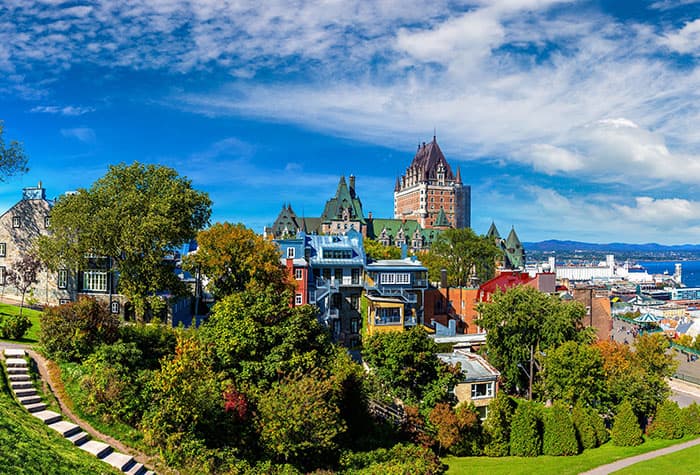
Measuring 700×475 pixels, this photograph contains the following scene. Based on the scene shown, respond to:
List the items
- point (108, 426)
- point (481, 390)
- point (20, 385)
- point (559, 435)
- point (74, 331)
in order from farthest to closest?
point (481, 390) → point (559, 435) → point (74, 331) → point (20, 385) → point (108, 426)

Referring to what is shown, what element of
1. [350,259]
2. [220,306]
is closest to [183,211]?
[220,306]

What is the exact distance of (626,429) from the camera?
32.6 metres

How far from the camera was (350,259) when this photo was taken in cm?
4866

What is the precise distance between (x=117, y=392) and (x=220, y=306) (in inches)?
299

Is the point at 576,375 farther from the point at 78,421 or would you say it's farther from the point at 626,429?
the point at 78,421

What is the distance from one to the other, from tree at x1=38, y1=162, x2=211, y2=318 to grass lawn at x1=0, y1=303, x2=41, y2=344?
3.78m

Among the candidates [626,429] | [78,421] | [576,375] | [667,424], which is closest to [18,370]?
[78,421]

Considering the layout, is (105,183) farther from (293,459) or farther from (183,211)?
(293,459)

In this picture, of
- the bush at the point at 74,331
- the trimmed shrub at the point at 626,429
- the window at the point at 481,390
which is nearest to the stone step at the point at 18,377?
the bush at the point at 74,331

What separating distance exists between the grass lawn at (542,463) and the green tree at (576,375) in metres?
3.64

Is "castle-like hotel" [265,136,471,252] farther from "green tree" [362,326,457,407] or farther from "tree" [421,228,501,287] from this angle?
"green tree" [362,326,457,407]

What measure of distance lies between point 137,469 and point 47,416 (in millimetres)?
4294

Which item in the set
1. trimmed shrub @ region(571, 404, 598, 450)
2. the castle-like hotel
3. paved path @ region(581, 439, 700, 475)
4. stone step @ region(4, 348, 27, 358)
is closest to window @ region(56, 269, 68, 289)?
stone step @ region(4, 348, 27, 358)

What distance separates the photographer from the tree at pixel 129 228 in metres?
35.7
